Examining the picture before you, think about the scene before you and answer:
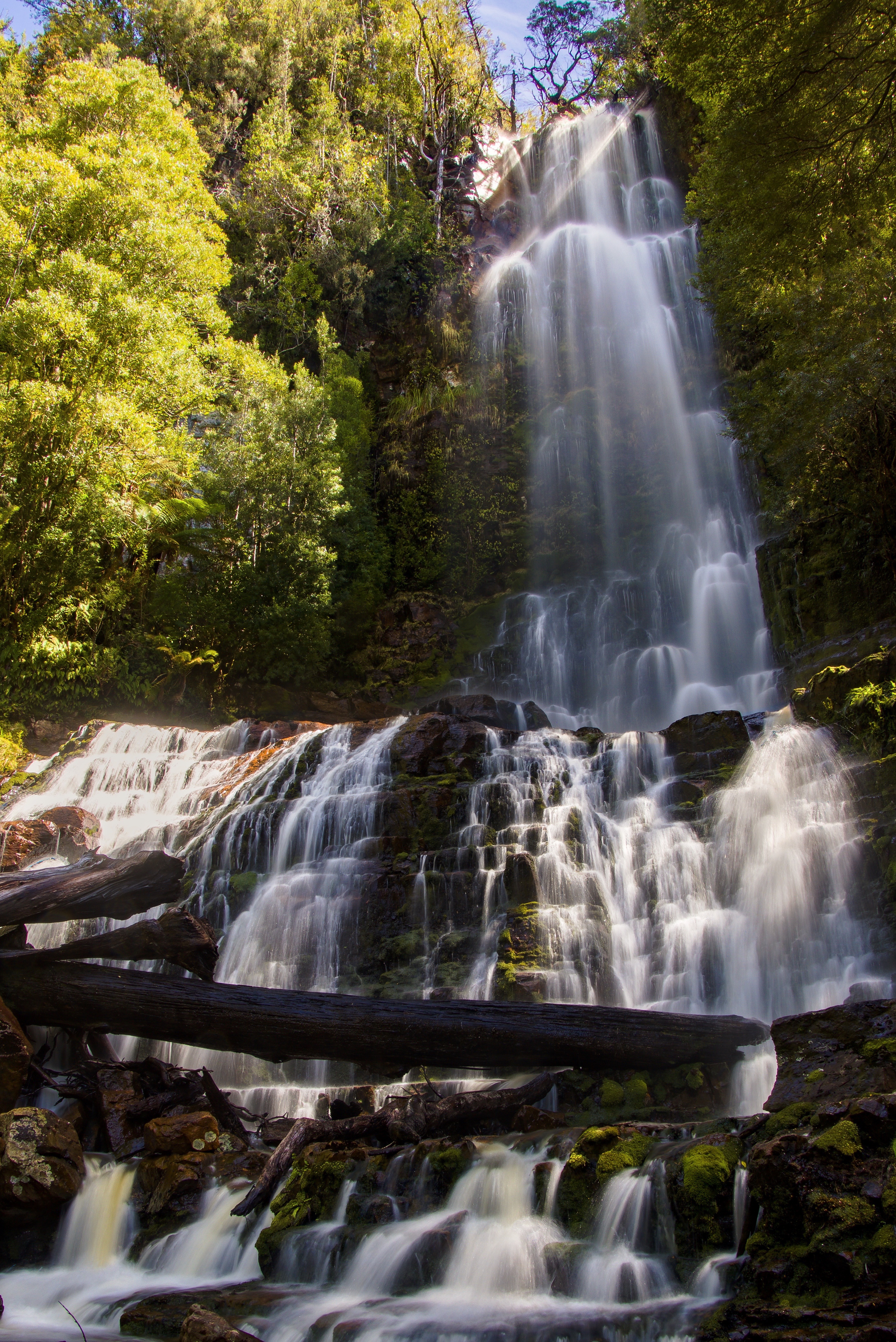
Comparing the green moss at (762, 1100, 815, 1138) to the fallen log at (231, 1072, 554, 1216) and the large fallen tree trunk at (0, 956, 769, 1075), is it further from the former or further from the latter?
the fallen log at (231, 1072, 554, 1216)

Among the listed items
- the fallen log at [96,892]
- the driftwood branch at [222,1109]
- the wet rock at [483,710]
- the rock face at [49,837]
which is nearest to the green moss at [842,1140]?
the driftwood branch at [222,1109]

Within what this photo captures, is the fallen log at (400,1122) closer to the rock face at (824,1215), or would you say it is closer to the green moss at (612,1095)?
the green moss at (612,1095)

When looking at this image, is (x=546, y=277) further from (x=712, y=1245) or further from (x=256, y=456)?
(x=712, y=1245)

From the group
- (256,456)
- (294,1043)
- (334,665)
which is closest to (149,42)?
(256,456)

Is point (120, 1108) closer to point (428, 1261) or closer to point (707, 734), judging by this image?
point (428, 1261)

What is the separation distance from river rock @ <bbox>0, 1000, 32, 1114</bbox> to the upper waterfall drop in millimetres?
12914

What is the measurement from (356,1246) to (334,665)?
1747cm

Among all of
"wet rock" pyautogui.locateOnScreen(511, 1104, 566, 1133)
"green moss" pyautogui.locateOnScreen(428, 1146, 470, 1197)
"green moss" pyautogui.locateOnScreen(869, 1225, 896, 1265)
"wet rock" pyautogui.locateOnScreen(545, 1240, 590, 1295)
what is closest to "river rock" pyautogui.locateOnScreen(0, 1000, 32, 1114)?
"green moss" pyautogui.locateOnScreen(428, 1146, 470, 1197)

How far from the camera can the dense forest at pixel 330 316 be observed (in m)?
11.1

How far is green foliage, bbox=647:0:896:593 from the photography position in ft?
29.2

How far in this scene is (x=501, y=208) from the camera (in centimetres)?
3322

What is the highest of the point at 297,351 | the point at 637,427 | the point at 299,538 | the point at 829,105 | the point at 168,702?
the point at 297,351

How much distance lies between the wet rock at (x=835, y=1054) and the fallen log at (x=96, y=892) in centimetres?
530

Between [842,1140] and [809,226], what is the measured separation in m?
10.2
